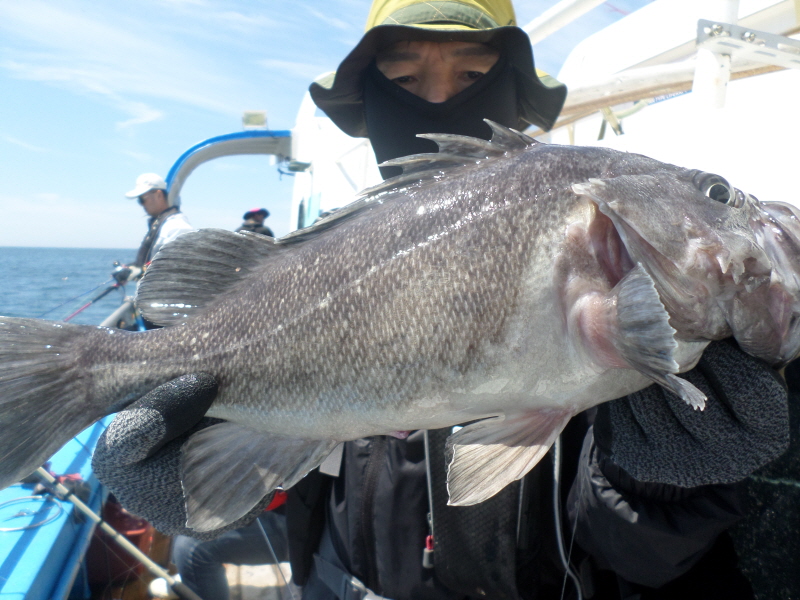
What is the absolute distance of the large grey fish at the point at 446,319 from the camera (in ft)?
3.45

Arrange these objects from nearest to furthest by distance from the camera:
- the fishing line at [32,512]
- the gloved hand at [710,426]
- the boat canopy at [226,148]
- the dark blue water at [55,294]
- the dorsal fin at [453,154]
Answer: the gloved hand at [710,426] < the dorsal fin at [453,154] < the fishing line at [32,512] < the boat canopy at [226,148] < the dark blue water at [55,294]

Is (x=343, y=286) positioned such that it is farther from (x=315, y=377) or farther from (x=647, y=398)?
(x=647, y=398)

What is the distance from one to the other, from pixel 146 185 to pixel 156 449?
7.31 metres

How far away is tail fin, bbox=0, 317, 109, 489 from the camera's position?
4.30ft

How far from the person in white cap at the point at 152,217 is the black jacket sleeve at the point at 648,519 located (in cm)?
687

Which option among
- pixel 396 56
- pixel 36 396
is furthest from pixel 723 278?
pixel 36 396

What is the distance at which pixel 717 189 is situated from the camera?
3.60 feet

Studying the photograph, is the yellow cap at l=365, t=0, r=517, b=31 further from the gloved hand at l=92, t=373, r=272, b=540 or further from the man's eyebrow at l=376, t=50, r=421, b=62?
the gloved hand at l=92, t=373, r=272, b=540

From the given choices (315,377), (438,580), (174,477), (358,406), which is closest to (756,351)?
(358,406)

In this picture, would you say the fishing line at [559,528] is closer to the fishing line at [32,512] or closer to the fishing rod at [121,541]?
the fishing rod at [121,541]

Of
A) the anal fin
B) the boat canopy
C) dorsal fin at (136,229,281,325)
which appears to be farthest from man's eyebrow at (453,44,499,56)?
the boat canopy

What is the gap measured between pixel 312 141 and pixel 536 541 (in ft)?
24.4

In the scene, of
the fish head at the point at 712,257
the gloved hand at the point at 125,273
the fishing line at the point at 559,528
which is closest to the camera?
the fish head at the point at 712,257

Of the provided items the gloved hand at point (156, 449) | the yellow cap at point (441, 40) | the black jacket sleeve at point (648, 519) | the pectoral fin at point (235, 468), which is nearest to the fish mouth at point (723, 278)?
the black jacket sleeve at point (648, 519)
